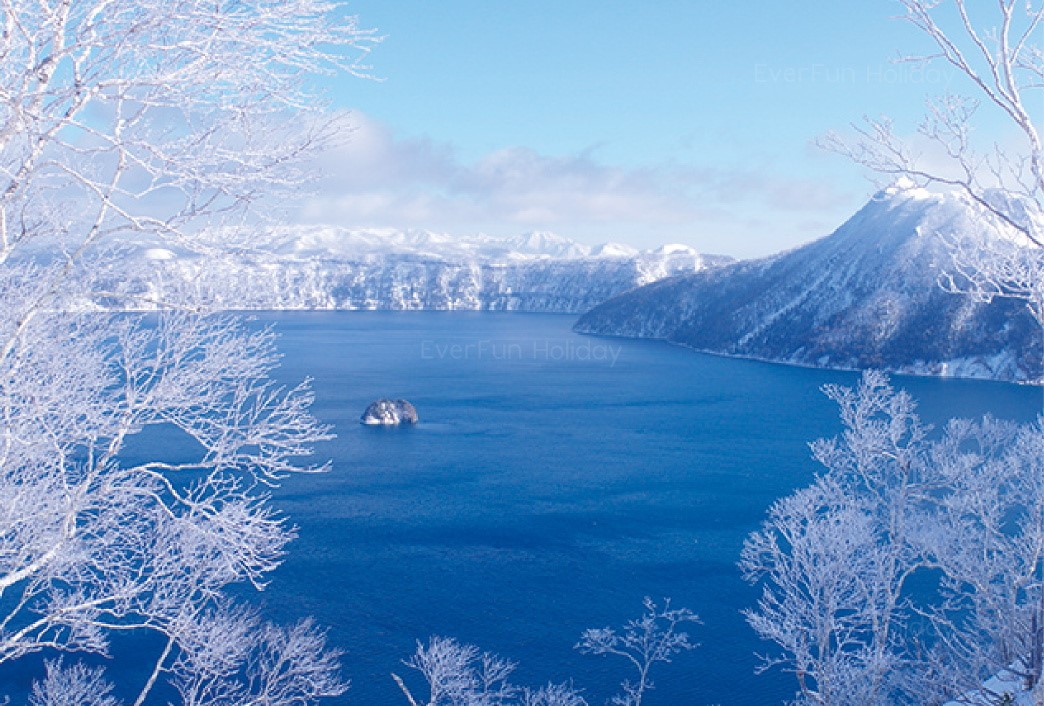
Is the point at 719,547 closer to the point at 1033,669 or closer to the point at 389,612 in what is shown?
the point at 389,612

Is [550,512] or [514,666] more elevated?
[550,512]

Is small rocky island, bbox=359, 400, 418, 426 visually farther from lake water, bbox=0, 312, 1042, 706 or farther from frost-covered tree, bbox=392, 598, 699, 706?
frost-covered tree, bbox=392, 598, 699, 706

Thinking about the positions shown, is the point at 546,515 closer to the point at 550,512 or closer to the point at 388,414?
the point at 550,512

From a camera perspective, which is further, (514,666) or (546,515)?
(546,515)

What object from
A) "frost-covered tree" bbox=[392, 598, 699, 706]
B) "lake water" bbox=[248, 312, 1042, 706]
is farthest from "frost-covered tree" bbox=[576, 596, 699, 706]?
"lake water" bbox=[248, 312, 1042, 706]

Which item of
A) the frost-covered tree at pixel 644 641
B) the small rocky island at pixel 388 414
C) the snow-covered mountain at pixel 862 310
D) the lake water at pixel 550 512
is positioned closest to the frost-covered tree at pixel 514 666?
the frost-covered tree at pixel 644 641

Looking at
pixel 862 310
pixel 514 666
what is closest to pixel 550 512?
pixel 514 666
